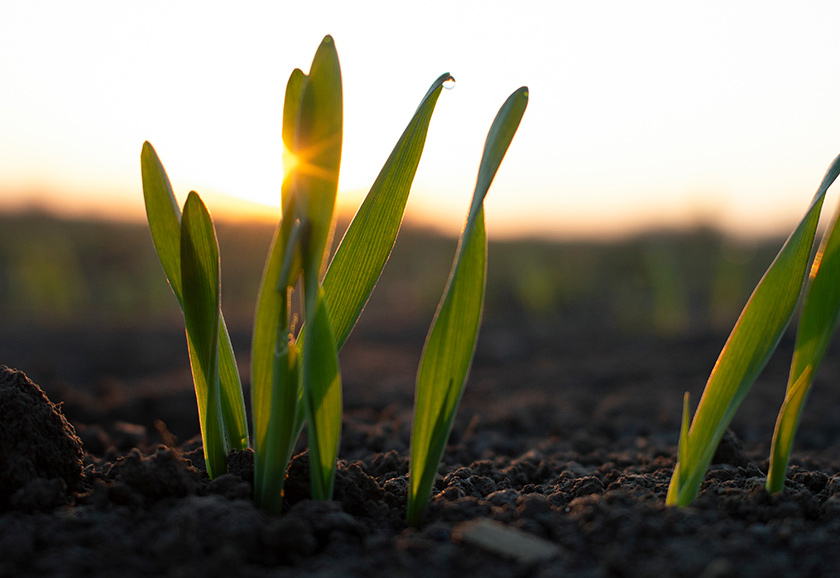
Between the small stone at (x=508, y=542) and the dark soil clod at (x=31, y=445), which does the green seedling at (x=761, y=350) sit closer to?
the small stone at (x=508, y=542)

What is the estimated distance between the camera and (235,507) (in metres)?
0.80

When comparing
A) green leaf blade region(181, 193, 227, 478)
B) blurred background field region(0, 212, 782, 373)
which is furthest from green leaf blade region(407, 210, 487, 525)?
blurred background field region(0, 212, 782, 373)

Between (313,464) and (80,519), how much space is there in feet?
1.02

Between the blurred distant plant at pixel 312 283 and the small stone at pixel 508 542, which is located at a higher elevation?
the blurred distant plant at pixel 312 283

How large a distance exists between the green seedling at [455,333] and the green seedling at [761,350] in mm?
331

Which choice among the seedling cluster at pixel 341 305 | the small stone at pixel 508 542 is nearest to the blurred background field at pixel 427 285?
the seedling cluster at pixel 341 305

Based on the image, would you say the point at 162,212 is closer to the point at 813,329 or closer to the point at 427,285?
the point at 813,329

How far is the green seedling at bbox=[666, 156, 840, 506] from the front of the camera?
2.86ft

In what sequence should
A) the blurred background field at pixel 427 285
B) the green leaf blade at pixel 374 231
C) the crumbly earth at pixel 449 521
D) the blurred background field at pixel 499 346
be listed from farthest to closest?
the blurred background field at pixel 427 285
the blurred background field at pixel 499 346
the green leaf blade at pixel 374 231
the crumbly earth at pixel 449 521

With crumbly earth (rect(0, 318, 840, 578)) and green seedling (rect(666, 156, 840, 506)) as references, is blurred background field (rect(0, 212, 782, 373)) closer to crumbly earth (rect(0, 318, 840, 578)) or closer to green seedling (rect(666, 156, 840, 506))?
crumbly earth (rect(0, 318, 840, 578))

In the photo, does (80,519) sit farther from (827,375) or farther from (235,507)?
(827,375)

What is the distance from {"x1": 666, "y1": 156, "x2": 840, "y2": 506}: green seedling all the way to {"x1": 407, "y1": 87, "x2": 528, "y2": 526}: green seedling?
331 mm

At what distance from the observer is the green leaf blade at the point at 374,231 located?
94cm

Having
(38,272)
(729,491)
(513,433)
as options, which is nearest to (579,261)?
(38,272)
